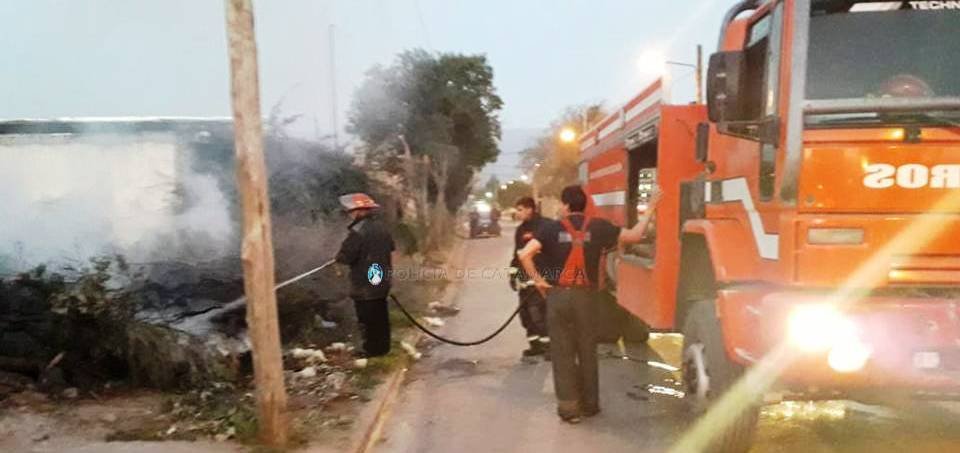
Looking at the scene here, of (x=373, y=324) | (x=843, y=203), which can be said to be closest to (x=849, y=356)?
(x=843, y=203)

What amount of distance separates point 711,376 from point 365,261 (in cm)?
381

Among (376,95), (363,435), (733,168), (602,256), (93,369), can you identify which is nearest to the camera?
(733,168)

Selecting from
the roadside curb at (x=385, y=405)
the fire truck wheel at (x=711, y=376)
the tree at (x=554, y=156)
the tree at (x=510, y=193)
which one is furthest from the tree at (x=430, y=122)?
the tree at (x=510, y=193)

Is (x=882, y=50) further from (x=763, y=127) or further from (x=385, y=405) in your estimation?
(x=385, y=405)

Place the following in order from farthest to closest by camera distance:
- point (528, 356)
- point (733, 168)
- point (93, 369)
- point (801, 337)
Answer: point (528, 356)
point (93, 369)
point (733, 168)
point (801, 337)

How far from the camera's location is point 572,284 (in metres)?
5.84

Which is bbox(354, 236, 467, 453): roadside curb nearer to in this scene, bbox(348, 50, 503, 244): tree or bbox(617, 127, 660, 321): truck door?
bbox(617, 127, 660, 321): truck door

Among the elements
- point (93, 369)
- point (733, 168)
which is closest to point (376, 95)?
point (93, 369)

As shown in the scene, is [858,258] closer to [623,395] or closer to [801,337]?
[801,337]

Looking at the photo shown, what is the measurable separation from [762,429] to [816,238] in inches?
84.0

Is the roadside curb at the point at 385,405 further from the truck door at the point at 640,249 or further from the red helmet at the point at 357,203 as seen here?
the truck door at the point at 640,249

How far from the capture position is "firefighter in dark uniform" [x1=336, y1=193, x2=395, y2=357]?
25.1 feet

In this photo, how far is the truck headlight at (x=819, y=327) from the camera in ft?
12.7

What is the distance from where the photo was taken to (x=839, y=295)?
3949 mm
